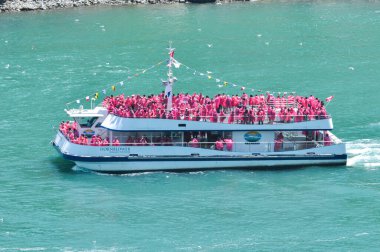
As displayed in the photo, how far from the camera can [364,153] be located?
78.5 m

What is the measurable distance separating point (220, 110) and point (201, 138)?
7.92 feet

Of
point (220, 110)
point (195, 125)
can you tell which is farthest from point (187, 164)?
point (220, 110)

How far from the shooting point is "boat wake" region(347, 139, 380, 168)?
76.1 meters

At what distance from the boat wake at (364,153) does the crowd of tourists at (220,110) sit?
4049 millimetres

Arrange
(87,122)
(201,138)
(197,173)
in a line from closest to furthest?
(197,173), (201,138), (87,122)

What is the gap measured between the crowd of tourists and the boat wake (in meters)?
4.05

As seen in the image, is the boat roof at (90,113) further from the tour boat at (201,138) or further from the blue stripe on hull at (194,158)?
the blue stripe on hull at (194,158)

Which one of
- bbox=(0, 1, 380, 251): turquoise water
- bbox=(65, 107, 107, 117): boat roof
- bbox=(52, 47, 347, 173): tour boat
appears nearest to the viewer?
bbox=(0, 1, 380, 251): turquoise water

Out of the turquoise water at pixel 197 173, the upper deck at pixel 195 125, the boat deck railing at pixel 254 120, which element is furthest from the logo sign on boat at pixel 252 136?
the turquoise water at pixel 197 173

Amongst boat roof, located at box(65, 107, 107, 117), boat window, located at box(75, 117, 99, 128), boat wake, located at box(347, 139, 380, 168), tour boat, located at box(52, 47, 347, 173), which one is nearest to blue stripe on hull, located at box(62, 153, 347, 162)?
tour boat, located at box(52, 47, 347, 173)

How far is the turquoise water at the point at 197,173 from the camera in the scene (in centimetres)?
6494

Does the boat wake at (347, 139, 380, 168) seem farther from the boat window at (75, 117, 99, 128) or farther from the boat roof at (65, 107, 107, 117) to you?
the boat window at (75, 117, 99, 128)

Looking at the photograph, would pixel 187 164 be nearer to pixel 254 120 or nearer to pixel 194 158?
pixel 194 158

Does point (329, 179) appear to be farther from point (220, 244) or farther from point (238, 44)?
point (238, 44)
